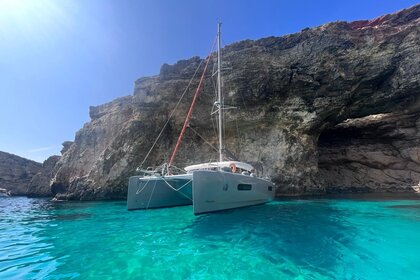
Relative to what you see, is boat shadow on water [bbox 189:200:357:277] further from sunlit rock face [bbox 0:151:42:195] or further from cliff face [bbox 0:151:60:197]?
sunlit rock face [bbox 0:151:42:195]

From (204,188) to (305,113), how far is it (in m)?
17.7

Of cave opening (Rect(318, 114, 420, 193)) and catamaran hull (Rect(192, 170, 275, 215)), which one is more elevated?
cave opening (Rect(318, 114, 420, 193))

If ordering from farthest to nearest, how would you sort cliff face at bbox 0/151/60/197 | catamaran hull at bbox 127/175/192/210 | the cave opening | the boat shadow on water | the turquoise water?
1. cliff face at bbox 0/151/60/197
2. the cave opening
3. catamaran hull at bbox 127/175/192/210
4. the boat shadow on water
5. the turquoise water

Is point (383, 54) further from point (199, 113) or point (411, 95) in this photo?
point (199, 113)

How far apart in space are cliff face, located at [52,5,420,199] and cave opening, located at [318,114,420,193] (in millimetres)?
108

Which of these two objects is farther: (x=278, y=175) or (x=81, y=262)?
(x=278, y=175)

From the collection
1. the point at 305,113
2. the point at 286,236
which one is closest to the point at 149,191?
the point at 286,236

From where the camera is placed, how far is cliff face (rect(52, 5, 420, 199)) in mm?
23375

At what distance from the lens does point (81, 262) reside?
18.7 feet

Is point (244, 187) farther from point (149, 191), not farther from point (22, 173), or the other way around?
point (22, 173)

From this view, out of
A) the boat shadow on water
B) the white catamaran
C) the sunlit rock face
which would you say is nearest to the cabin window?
the white catamaran

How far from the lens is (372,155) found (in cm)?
2909

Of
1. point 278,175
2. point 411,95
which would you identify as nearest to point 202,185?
point 278,175

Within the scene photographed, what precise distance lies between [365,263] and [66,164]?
3785 centimetres
